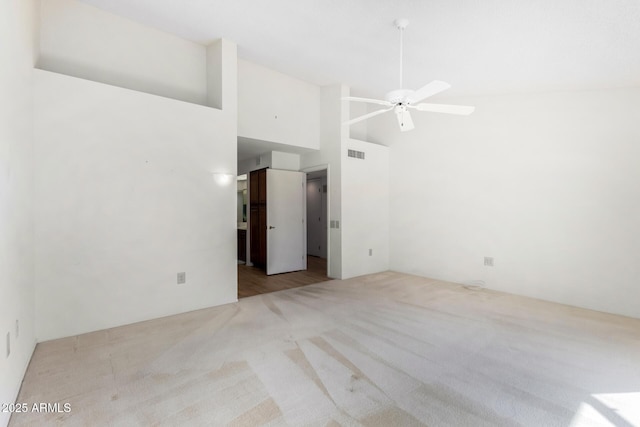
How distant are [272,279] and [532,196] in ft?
Result: 14.5

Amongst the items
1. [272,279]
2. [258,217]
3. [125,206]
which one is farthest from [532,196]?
[125,206]

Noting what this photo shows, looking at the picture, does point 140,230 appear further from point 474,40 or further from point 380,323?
point 474,40

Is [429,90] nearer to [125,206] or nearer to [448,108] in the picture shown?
[448,108]

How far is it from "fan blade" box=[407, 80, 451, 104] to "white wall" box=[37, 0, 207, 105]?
2.96 meters

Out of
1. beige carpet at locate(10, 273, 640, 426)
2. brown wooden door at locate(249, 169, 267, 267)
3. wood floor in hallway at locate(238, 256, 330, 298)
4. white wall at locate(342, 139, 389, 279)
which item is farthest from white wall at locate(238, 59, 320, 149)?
beige carpet at locate(10, 273, 640, 426)

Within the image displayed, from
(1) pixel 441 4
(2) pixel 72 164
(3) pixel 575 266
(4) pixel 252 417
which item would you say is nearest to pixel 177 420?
(4) pixel 252 417

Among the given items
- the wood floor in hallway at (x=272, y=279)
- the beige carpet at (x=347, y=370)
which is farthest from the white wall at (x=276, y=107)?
the beige carpet at (x=347, y=370)

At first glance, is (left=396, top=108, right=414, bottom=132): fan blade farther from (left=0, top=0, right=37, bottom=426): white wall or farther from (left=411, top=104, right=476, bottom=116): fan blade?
(left=0, top=0, right=37, bottom=426): white wall

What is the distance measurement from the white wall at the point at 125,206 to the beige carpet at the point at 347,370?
0.34 meters

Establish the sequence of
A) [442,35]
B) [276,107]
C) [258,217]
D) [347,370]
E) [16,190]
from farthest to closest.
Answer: [258,217] → [276,107] → [442,35] → [347,370] → [16,190]

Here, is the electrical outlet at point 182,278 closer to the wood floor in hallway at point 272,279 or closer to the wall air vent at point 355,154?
the wood floor in hallway at point 272,279

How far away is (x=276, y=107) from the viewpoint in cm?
476

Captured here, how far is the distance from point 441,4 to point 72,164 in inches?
153

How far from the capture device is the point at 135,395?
1.90m
